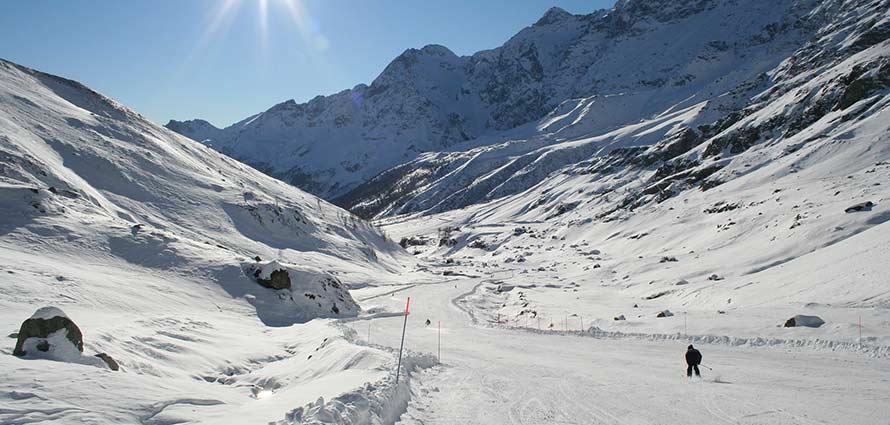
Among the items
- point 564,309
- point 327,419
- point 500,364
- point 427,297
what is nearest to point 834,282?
point 564,309

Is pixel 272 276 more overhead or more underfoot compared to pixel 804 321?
more overhead

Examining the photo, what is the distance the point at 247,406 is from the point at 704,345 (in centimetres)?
2171

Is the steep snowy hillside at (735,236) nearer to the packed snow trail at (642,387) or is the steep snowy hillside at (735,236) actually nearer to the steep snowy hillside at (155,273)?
the packed snow trail at (642,387)

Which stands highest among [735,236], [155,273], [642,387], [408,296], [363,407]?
[735,236]

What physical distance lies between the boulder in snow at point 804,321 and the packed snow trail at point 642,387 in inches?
124

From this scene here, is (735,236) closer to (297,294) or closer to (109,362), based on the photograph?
(297,294)

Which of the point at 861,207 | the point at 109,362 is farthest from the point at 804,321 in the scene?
the point at 109,362

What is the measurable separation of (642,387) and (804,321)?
46.1 feet

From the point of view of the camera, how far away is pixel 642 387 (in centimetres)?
1543

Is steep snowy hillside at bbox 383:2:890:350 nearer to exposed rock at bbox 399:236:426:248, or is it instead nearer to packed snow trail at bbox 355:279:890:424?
exposed rock at bbox 399:236:426:248

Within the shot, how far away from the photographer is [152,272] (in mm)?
34219

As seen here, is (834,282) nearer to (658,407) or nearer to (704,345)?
(704,345)

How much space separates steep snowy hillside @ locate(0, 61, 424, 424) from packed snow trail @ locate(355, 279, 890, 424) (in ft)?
10.9

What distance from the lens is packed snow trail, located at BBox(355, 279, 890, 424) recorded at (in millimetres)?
12375
